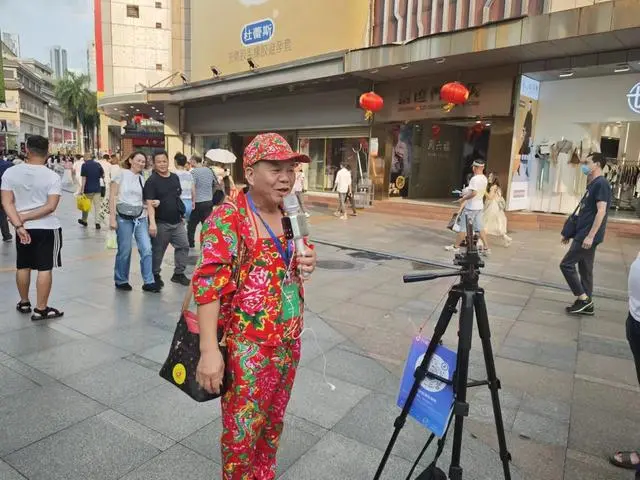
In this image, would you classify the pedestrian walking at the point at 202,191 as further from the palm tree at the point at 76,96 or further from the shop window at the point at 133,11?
the palm tree at the point at 76,96

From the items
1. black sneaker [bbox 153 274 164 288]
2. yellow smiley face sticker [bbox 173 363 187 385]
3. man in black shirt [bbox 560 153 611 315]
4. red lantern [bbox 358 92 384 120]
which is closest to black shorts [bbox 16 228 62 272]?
black sneaker [bbox 153 274 164 288]

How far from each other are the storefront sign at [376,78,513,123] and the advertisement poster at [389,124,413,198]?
1.26m

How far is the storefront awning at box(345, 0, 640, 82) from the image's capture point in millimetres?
9789

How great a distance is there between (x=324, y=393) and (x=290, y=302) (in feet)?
5.70

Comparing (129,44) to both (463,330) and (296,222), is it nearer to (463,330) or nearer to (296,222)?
(296,222)

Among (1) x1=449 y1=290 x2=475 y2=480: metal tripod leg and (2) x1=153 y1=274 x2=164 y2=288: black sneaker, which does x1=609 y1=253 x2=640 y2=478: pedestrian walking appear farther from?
(2) x1=153 y1=274 x2=164 y2=288: black sneaker

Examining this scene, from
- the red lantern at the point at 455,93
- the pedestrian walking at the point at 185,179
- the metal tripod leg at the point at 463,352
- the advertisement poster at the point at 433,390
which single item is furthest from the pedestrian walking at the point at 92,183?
the metal tripod leg at the point at 463,352

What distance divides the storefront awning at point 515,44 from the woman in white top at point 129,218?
908 centimetres

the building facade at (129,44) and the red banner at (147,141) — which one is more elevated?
the building facade at (129,44)

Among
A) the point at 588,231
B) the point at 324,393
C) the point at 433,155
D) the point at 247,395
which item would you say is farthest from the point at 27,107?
the point at 247,395

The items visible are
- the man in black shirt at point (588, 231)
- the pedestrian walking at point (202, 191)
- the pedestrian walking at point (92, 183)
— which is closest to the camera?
the man in black shirt at point (588, 231)

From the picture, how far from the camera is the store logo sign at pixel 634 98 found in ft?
39.4

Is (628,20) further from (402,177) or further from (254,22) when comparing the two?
(254,22)

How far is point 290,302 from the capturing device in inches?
78.8
